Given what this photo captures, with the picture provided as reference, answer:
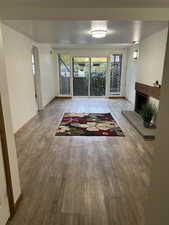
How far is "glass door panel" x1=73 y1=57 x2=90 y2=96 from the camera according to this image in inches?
313

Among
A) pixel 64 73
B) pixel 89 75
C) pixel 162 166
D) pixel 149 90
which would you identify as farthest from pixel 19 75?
pixel 89 75

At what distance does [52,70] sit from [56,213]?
268 inches

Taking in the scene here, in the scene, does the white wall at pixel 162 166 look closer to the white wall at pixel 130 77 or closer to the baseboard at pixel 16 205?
the baseboard at pixel 16 205

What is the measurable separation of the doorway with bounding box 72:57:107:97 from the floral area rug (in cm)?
320

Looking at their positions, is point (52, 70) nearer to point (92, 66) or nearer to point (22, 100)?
point (92, 66)

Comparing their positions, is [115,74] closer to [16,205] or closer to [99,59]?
[99,59]

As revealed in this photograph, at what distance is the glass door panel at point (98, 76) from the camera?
26.1 ft

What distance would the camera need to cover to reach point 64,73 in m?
8.09

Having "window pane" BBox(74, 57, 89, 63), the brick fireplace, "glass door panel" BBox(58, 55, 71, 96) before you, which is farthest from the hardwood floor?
"window pane" BBox(74, 57, 89, 63)

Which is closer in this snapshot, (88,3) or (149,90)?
(88,3)

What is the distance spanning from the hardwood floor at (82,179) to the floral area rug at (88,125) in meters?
0.28

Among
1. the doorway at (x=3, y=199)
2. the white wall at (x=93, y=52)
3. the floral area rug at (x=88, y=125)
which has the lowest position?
the floral area rug at (x=88, y=125)

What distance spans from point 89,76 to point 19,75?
4.61m

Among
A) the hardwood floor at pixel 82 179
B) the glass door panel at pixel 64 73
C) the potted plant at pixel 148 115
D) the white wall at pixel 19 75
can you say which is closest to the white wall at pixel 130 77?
the glass door panel at pixel 64 73
